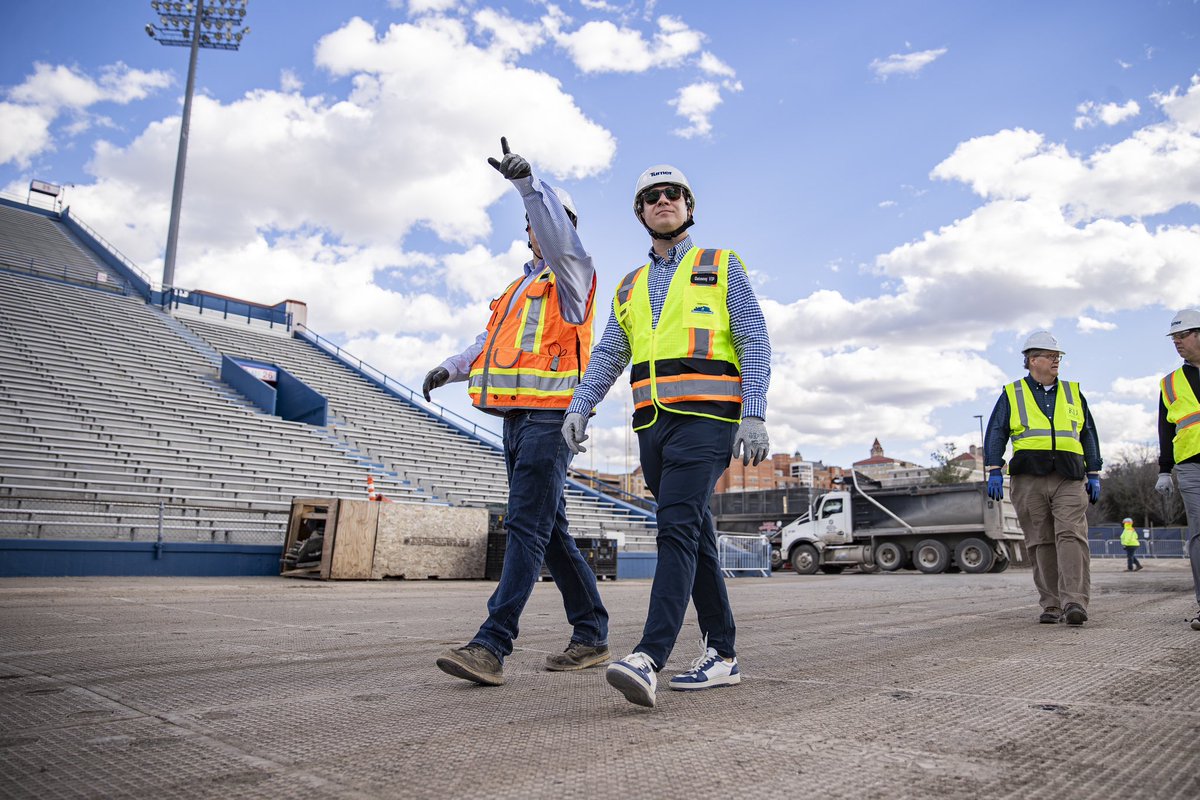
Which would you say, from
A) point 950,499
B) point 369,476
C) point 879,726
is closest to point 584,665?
point 879,726

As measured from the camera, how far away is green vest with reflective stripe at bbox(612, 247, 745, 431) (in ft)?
9.09

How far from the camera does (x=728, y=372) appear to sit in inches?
112

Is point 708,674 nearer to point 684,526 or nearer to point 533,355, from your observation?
point 684,526

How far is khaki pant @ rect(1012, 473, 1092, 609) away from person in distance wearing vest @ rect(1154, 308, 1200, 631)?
0.54m

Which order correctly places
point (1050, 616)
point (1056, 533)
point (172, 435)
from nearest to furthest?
point (1050, 616), point (1056, 533), point (172, 435)

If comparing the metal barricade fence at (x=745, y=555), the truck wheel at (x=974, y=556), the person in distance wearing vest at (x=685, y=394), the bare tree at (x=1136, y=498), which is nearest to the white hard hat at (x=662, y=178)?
the person in distance wearing vest at (x=685, y=394)

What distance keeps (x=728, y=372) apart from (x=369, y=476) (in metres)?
15.0

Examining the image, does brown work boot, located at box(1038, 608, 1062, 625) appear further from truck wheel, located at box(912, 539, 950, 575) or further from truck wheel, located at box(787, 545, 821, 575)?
truck wheel, located at box(787, 545, 821, 575)

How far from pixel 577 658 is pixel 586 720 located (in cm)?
106

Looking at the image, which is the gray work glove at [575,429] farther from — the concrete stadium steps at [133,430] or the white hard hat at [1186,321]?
the concrete stadium steps at [133,430]

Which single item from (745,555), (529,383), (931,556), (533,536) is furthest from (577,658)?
(931,556)

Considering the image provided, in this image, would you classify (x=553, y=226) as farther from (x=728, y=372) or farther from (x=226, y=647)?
(x=226, y=647)

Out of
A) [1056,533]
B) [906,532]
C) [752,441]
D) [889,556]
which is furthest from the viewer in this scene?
[889,556]

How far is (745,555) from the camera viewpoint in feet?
67.7
